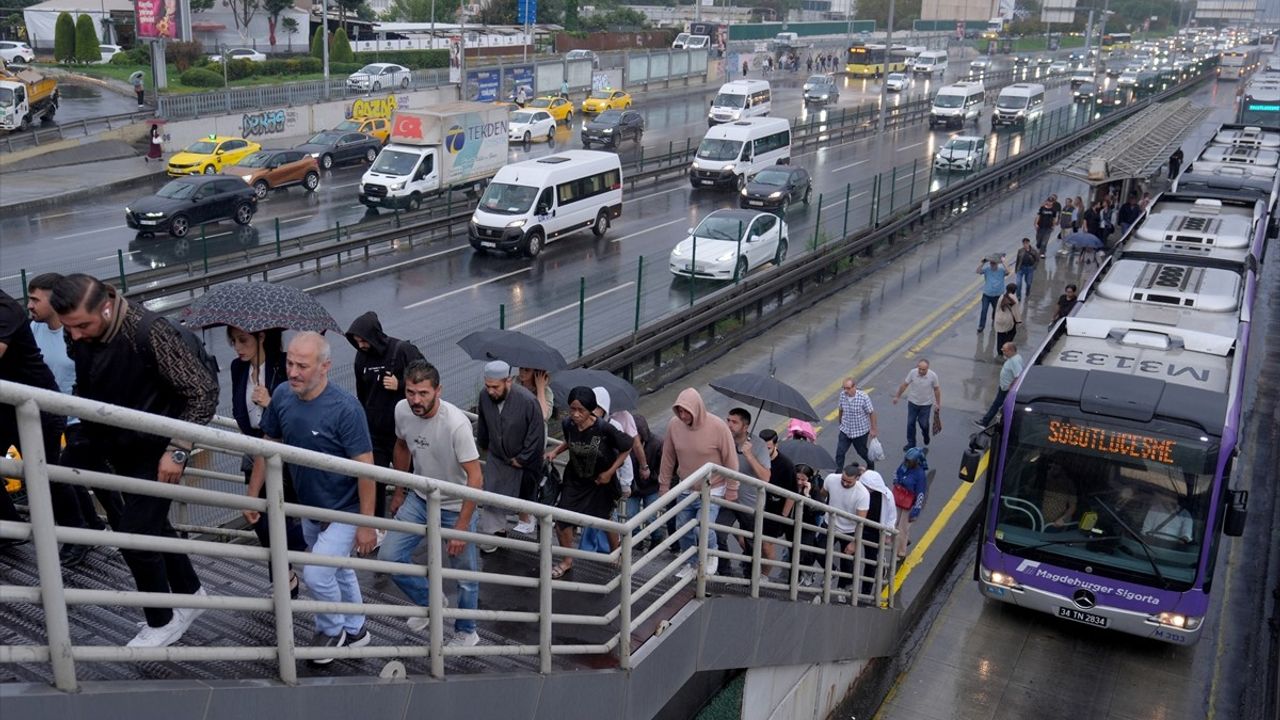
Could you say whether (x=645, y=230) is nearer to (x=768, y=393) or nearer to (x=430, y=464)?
(x=768, y=393)

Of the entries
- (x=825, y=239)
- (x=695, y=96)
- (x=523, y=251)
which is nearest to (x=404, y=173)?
(x=523, y=251)

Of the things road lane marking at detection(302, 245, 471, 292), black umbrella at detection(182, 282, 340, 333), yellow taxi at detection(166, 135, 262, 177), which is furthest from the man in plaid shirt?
yellow taxi at detection(166, 135, 262, 177)

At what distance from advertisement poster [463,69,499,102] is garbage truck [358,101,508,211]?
825 inches

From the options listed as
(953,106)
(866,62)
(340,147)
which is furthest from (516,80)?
(866,62)

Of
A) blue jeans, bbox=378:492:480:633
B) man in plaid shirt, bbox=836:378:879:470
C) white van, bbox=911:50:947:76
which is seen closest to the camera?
blue jeans, bbox=378:492:480:633

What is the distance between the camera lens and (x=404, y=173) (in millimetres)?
30234

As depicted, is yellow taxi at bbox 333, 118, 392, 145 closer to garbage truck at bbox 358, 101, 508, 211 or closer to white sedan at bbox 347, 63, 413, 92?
white sedan at bbox 347, 63, 413, 92

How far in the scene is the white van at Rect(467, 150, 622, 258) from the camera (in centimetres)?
2566

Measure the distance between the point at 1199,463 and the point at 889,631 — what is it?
3.10 metres

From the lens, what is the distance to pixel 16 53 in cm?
4978

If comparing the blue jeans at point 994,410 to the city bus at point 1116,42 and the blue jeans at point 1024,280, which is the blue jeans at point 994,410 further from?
the city bus at point 1116,42

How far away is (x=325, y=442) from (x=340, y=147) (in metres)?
35.0

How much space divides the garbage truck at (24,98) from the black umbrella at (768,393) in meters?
34.1

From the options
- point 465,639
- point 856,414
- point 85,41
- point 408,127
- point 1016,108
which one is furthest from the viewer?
point 1016,108
